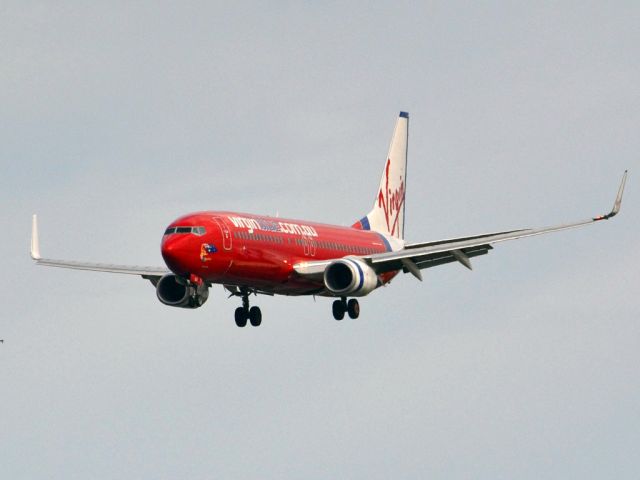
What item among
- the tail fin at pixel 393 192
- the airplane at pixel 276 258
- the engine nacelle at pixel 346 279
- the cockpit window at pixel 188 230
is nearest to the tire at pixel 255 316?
the airplane at pixel 276 258

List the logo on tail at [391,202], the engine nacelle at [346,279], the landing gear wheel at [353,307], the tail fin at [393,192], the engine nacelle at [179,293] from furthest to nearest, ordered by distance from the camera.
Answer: the logo on tail at [391,202] < the tail fin at [393,192] < the landing gear wheel at [353,307] < the engine nacelle at [179,293] < the engine nacelle at [346,279]

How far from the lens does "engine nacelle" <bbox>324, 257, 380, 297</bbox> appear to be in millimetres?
76438

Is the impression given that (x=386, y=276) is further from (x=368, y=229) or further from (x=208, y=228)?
(x=208, y=228)

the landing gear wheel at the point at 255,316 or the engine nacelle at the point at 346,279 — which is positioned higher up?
the engine nacelle at the point at 346,279

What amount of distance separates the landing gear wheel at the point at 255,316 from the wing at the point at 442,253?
172 inches

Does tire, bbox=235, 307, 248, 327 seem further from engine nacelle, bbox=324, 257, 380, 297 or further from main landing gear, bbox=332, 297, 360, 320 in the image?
engine nacelle, bbox=324, 257, 380, 297

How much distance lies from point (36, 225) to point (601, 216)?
28575 mm

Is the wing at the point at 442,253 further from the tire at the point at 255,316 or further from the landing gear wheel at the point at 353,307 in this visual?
the tire at the point at 255,316

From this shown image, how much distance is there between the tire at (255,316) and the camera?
7962cm

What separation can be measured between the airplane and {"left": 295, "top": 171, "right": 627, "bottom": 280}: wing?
0.16 ft

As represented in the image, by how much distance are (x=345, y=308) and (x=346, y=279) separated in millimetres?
4418

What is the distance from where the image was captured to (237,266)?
7225 cm

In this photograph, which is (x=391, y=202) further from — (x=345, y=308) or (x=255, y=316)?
(x=255, y=316)

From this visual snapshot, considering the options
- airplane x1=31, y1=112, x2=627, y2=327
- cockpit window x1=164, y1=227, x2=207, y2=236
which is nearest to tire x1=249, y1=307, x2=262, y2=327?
airplane x1=31, y1=112, x2=627, y2=327
